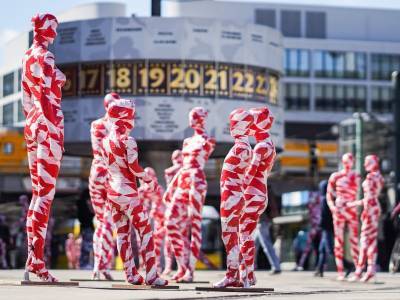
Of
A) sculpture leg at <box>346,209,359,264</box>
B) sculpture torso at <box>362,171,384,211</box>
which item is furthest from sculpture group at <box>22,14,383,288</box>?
sculpture leg at <box>346,209,359,264</box>

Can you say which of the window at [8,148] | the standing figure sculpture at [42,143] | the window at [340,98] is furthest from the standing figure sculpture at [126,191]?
the window at [340,98]

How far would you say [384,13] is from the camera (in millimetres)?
106375

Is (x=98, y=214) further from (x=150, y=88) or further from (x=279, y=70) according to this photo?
(x=279, y=70)

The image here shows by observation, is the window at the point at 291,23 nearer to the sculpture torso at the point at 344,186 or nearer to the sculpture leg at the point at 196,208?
the sculpture torso at the point at 344,186

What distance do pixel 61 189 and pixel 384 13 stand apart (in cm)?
4803

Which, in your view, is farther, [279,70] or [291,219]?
[291,219]

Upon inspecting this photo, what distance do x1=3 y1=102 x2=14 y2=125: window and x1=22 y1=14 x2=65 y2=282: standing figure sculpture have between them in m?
54.1

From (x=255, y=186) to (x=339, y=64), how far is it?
90451 mm

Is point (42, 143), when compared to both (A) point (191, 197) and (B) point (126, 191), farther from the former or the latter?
(A) point (191, 197)

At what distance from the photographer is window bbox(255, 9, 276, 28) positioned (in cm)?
10281

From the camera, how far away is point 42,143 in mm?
15602

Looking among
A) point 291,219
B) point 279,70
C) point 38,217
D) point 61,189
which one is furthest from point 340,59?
point 38,217

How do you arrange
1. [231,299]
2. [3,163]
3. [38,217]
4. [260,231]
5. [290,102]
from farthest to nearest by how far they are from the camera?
[290,102] < [3,163] < [260,231] < [38,217] < [231,299]

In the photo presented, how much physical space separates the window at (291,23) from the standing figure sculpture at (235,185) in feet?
292
